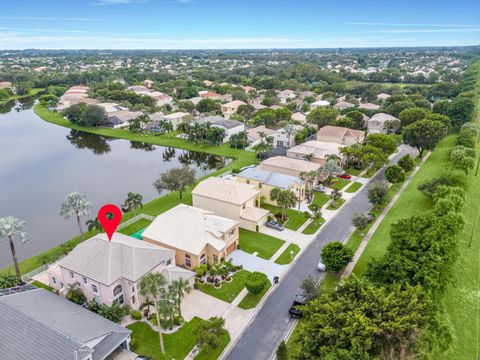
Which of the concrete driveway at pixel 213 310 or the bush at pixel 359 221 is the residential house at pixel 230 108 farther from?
the concrete driveway at pixel 213 310

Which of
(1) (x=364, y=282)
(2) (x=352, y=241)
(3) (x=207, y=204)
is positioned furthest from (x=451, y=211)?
(3) (x=207, y=204)

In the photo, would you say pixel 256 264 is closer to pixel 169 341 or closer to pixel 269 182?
pixel 169 341

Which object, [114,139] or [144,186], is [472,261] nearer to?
[144,186]

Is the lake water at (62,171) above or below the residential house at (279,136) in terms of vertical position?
below

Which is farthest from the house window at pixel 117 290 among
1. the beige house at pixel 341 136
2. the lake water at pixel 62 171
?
the beige house at pixel 341 136

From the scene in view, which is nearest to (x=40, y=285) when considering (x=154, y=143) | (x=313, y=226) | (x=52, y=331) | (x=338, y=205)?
(x=52, y=331)
